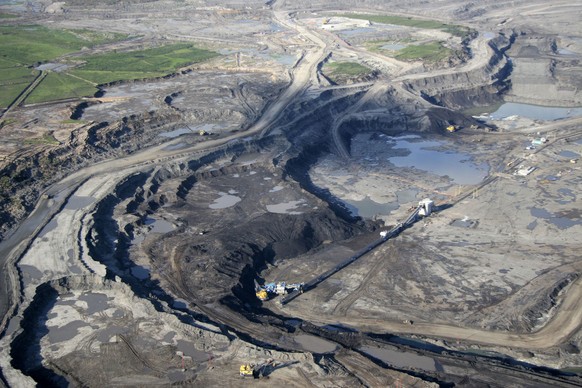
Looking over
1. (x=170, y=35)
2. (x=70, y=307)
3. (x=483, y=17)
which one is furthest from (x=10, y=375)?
(x=483, y=17)

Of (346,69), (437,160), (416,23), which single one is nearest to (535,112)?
(437,160)

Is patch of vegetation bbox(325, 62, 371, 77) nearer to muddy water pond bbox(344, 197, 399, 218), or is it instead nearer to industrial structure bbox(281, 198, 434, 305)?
muddy water pond bbox(344, 197, 399, 218)

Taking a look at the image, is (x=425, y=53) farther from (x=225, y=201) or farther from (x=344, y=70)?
(x=225, y=201)

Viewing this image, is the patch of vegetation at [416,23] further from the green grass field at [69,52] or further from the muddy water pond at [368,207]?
the muddy water pond at [368,207]

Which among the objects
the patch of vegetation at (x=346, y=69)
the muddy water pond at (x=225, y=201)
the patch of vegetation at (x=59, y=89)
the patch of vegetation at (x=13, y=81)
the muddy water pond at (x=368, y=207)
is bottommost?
the muddy water pond at (x=368, y=207)

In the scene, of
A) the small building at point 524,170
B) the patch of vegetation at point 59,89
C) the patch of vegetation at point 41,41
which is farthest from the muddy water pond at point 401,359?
the patch of vegetation at point 41,41

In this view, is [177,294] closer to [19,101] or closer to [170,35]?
[19,101]

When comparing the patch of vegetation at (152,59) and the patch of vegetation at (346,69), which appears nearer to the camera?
the patch of vegetation at (346,69)
